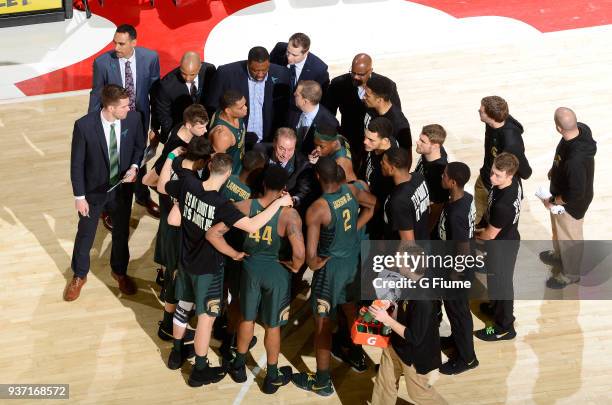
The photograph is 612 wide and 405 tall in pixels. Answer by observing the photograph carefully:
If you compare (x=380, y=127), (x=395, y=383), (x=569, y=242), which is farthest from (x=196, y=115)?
(x=569, y=242)

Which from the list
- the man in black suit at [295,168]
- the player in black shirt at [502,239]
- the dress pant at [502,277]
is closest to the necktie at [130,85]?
the man in black suit at [295,168]

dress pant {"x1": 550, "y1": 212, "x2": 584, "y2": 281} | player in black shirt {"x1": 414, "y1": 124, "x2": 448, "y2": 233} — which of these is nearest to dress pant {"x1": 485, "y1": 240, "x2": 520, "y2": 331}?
player in black shirt {"x1": 414, "y1": 124, "x2": 448, "y2": 233}

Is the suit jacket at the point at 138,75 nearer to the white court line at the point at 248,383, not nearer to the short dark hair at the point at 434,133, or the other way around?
the white court line at the point at 248,383

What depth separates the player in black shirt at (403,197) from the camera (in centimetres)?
645

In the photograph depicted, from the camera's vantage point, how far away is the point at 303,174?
7.00 m

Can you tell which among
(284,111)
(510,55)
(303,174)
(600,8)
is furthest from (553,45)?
(303,174)

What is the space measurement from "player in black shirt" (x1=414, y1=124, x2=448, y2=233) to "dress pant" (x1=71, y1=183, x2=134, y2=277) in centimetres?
265

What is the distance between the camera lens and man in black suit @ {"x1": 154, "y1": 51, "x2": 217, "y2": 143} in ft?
26.0

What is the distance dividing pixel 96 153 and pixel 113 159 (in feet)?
0.60

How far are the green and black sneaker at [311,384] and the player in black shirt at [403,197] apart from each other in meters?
1.35

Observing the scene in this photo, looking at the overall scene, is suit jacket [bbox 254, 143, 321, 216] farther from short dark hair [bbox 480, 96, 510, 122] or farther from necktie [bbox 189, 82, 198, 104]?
short dark hair [bbox 480, 96, 510, 122]

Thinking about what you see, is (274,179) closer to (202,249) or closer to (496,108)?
(202,249)

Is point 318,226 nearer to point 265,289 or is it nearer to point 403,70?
point 265,289

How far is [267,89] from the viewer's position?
8023 mm
